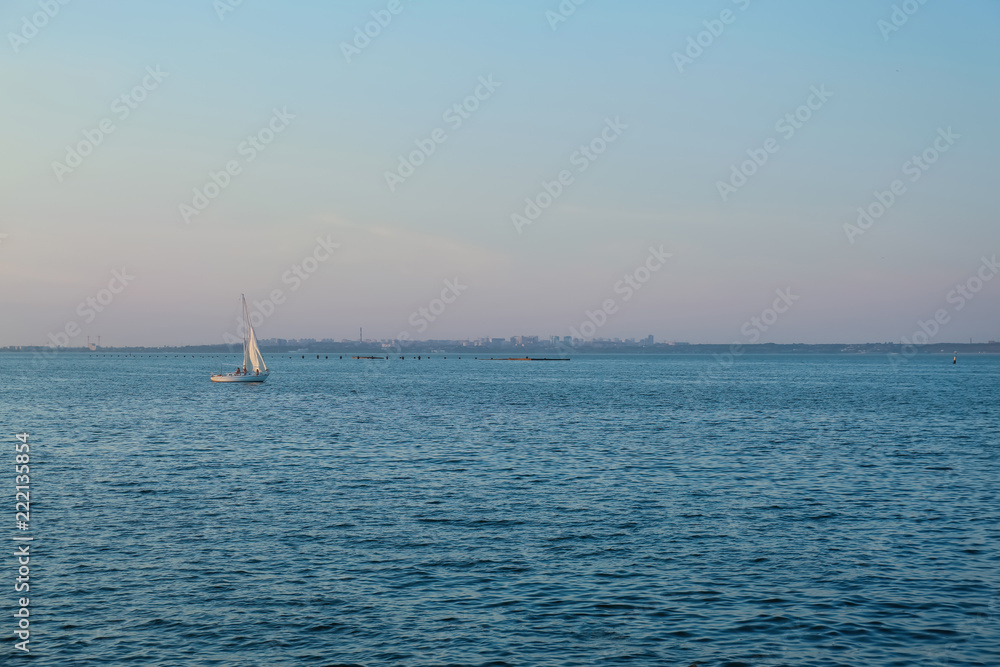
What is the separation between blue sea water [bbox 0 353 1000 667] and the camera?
21.3 meters

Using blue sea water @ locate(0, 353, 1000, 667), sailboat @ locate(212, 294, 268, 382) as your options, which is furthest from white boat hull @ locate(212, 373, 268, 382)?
blue sea water @ locate(0, 353, 1000, 667)

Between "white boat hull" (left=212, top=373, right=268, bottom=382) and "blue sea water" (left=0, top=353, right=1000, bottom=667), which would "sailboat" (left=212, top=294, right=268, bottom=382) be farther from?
"blue sea water" (left=0, top=353, right=1000, bottom=667)

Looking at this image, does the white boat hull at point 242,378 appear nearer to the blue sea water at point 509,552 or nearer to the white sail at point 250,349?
the white sail at point 250,349

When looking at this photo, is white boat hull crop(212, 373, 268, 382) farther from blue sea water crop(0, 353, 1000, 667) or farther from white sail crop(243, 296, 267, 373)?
blue sea water crop(0, 353, 1000, 667)

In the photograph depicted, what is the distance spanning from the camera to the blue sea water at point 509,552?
2127 centimetres

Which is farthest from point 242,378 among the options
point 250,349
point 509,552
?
point 509,552

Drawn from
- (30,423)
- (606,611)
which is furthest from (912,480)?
(30,423)

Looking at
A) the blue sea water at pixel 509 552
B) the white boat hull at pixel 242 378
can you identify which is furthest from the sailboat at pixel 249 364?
the blue sea water at pixel 509 552

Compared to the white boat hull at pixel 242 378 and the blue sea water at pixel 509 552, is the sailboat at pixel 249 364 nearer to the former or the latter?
the white boat hull at pixel 242 378

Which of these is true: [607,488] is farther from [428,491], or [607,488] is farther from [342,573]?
[342,573]

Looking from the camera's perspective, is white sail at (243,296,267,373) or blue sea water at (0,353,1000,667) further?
white sail at (243,296,267,373)

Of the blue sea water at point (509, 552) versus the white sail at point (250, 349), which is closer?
the blue sea water at point (509, 552)

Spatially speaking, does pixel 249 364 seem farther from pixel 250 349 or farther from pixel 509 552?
pixel 509 552

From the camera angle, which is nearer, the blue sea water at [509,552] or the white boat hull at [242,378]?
the blue sea water at [509,552]
